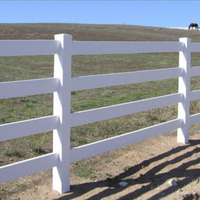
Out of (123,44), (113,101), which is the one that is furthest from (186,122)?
(113,101)

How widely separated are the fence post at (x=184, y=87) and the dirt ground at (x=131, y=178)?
0.29 metres

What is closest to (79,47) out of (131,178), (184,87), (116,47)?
(116,47)

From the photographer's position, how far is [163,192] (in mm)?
4035

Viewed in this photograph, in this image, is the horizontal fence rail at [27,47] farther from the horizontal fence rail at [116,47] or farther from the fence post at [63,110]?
the horizontal fence rail at [116,47]

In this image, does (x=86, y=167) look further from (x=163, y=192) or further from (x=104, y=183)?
(x=163, y=192)

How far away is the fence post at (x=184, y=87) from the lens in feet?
18.7

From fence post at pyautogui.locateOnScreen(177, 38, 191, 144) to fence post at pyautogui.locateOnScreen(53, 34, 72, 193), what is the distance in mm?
2439

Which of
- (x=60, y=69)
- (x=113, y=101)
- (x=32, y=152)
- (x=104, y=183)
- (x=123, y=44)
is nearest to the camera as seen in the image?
(x=60, y=69)

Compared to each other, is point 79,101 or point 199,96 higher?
point 199,96

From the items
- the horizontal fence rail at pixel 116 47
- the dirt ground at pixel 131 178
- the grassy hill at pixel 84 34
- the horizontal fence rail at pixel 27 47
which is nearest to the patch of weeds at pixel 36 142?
the dirt ground at pixel 131 178

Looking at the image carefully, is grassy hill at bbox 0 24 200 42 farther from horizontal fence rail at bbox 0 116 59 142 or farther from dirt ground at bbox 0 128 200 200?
horizontal fence rail at bbox 0 116 59 142

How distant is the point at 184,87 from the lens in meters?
5.77

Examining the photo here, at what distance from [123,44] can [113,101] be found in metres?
5.01

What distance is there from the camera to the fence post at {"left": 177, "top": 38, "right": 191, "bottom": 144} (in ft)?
18.7
